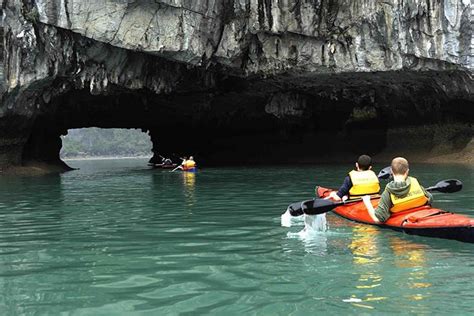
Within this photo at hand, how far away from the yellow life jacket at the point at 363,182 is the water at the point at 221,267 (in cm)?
63

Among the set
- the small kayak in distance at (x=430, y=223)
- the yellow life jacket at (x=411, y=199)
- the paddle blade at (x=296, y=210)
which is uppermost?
the yellow life jacket at (x=411, y=199)

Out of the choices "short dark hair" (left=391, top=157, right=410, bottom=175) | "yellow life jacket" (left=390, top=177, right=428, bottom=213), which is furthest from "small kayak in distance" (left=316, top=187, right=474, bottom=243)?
"short dark hair" (left=391, top=157, right=410, bottom=175)

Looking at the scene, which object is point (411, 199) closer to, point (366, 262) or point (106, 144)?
point (366, 262)

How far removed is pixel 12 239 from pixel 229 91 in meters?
21.2

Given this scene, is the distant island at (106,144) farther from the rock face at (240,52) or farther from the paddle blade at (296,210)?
the paddle blade at (296,210)

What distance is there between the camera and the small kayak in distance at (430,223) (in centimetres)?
623

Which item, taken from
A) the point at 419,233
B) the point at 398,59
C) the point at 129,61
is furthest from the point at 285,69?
the point at 419,233

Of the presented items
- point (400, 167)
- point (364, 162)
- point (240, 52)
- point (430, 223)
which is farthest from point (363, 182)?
point (240, 52)

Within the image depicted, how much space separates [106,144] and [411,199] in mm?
162234

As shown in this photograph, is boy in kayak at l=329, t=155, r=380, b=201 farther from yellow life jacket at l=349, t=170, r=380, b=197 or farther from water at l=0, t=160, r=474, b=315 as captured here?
water at l=0, t=160, r=474, b=315

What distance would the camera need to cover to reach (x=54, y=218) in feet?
31.9

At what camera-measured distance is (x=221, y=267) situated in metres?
5.48

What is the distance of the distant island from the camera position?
149m

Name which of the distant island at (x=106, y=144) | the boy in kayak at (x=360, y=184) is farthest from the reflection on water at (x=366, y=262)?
the distant island at (x=106, y=144)
